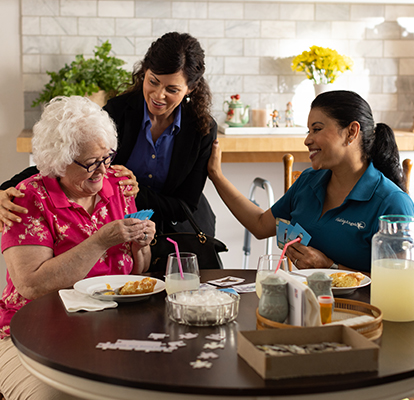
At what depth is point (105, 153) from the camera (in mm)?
1811

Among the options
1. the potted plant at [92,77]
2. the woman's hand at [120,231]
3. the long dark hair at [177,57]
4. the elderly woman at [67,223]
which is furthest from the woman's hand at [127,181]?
the potted plant at [92,77]

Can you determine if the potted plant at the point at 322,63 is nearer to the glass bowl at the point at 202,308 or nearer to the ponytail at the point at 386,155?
the ponytail at the point at 386,155

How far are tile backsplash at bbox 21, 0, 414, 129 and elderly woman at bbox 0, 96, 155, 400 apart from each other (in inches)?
66.2

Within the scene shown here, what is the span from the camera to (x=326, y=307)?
120 cm

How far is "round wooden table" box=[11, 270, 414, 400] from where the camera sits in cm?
96

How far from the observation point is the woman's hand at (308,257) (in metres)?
1.81

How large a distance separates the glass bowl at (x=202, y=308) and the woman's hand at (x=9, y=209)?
617 mm

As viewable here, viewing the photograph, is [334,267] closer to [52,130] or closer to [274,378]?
[274,378]

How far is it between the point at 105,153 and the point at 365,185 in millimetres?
891

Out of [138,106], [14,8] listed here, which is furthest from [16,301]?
[14,8]

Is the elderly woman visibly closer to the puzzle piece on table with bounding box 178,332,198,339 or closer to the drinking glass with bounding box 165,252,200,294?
the drinking glass with bounding box 165,252,200,294

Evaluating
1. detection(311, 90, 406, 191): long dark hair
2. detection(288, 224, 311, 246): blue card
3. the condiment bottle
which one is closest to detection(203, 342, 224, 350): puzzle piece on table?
the condiment bottle

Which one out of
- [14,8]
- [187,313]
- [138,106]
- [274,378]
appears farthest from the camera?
[14,8]

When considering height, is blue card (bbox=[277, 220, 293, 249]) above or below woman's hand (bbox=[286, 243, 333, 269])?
above
